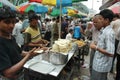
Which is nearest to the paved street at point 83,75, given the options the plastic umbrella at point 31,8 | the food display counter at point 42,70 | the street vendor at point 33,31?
the street vendor at point 33,31

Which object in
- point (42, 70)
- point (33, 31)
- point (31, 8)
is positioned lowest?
point (42, 70)

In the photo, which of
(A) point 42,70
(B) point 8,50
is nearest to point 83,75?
(A) point 42,70

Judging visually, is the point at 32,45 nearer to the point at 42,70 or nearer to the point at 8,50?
the point at 42,70

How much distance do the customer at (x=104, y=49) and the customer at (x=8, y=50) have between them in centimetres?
168

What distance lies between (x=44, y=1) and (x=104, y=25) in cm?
423

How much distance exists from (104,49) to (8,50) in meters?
1.89

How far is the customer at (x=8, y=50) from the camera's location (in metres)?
2.67

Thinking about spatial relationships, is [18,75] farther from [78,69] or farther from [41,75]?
[78,69]

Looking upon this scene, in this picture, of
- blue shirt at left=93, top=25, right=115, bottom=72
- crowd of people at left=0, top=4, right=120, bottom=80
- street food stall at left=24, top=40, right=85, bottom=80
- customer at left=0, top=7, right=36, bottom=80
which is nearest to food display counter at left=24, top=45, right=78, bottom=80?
street food stall at left=24, top=40, right=85, bottom=80

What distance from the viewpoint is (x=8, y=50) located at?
2801 millimetres

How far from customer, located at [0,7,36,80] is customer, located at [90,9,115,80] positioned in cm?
168

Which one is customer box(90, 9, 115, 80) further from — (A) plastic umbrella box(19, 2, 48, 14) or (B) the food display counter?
(A) plastic umbrella box(19, 2, 48, 14)

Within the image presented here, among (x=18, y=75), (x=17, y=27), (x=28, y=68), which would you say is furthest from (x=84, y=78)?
(x=18, y=75)

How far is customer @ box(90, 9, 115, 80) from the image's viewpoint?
13.0 feet
